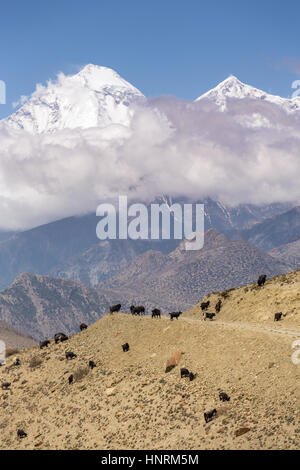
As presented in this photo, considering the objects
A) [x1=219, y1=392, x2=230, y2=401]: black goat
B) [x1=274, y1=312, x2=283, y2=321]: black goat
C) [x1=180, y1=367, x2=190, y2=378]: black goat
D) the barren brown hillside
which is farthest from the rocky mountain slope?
[x1=219, y1=392, x2=230, y2=401]: black goat

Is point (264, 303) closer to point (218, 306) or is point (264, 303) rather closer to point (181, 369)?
point (218, 306)

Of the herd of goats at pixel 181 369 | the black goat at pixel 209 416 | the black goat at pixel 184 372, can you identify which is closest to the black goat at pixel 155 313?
the herd of goats at pixel 181 369

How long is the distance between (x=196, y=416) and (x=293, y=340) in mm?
13829

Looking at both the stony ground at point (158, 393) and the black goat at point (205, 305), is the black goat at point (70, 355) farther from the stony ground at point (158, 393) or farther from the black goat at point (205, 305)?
the black goat at point (205, 305)

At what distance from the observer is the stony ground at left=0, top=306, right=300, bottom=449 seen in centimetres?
4866

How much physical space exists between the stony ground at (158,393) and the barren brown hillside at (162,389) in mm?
139

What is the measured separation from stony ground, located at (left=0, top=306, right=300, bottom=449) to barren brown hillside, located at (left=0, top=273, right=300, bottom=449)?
14 cm

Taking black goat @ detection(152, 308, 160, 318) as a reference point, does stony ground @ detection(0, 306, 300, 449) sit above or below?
below

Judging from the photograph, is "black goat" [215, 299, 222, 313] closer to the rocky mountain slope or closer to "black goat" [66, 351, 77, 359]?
the rocky mountain slope

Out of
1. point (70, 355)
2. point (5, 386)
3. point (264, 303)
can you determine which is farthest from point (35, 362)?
point (264, 303)

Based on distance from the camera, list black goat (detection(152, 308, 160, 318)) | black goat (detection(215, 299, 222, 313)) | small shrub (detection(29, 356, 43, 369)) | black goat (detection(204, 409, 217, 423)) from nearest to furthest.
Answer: black goat (detection(204, 409, 217, 423))
small shrub (detection(29, 356, 43, 369))
black goat (detection(215, 299, 222, 313))
black goat (detection(152, 308, 160, 318))

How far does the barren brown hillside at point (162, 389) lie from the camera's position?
48.9 metres

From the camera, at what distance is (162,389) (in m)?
61.5

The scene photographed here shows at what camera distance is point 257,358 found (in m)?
57.8
